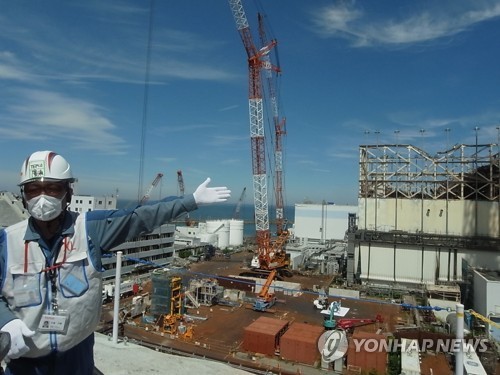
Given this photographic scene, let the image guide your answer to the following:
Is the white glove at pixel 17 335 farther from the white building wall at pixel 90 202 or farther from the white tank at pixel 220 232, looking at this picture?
the white tank at pixel 220 232

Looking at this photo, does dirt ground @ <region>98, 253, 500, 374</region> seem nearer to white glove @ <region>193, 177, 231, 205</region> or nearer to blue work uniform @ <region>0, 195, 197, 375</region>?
white glove @ <region>193, 177, 231, 205</region>

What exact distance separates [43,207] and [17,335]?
0.48m

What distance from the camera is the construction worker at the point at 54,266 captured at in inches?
57.6

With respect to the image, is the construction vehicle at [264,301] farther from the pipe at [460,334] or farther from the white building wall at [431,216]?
the pipe at [460,334]

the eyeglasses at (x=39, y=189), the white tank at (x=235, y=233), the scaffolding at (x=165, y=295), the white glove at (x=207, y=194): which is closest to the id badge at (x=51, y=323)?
the eyeglasses at (x=39, y=189)

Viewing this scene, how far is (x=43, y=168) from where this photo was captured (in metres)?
1.55

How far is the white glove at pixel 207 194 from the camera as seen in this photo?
5.74 ft

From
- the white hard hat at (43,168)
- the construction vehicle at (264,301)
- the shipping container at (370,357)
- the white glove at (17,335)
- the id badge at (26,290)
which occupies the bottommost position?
the construction vehicle at (264,301)

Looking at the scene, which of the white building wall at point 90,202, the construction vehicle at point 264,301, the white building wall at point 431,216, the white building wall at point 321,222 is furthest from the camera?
the white building wall at point 321,222

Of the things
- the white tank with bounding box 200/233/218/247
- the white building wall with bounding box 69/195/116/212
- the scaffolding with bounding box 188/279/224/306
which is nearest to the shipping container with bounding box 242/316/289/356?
the scaffolding with bounding box 188/279/224/306

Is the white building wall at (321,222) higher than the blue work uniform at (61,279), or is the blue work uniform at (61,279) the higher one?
the blue work uniform at (61,279)

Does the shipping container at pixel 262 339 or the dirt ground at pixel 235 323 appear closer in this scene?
the shipping container at pixel 262 339

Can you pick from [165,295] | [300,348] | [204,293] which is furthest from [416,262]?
[165,295]

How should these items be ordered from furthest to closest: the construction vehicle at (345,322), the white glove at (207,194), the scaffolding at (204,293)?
the scaffolding at (204,293), the construction vehicle at (345,322), the white glove at (207,194)
